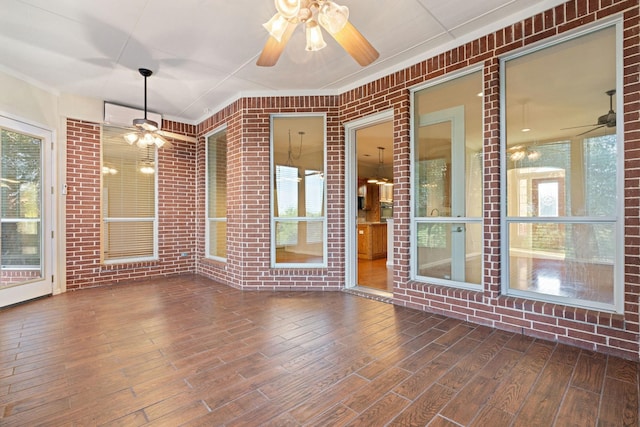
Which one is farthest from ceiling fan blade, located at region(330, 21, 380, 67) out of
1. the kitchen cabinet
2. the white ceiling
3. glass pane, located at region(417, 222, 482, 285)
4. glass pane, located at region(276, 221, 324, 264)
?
the kitchen cabinet

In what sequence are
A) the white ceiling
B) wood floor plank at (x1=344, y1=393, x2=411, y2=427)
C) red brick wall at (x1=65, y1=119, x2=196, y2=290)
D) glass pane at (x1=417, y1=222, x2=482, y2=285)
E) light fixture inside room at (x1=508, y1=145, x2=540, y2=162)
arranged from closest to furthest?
wood floor plank at (x1=344, y1=393, x2=411, y2=427)
the white ceiling
light fixture inside room at (x1=508, y1=145, x2=540, y2=162)
glass pane at (x1=417, y1=222, x2=482, y2=285)
red brick wall at (x1=65, y1=119, x2=196, y2=290)

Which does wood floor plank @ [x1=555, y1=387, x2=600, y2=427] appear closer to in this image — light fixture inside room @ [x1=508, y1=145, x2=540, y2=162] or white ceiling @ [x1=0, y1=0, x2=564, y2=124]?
light fixture inside room @ [x1=508, y1=145, x2=540, y2=162]

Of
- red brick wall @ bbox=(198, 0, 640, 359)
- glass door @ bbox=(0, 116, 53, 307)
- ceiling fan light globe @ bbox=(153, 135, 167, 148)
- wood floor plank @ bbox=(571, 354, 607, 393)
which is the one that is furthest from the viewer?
ceiling fan light globe @ bbox=(153, 135, 167, 148)

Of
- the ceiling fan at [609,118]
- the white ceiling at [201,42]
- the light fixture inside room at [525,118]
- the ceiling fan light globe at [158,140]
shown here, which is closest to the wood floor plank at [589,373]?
the ceiling fan at [609,118]

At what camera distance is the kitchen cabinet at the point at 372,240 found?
7.41 metres

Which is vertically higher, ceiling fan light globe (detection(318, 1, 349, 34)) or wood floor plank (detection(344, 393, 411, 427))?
ceiling fan light globe (detection(318, 1, 349, 34))

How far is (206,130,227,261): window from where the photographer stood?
17.5 feet

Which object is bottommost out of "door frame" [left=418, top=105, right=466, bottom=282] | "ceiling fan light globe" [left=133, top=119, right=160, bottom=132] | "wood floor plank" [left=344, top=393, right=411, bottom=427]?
"wood floor plank" [left=344, top=393, right=411, bottom=427]

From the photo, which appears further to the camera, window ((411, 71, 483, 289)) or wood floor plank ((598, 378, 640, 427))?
window ((411, 71, 483, 289))

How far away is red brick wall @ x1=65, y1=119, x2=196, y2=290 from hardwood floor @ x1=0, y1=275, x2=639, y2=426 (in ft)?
4.50

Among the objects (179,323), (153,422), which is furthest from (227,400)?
(179,323)

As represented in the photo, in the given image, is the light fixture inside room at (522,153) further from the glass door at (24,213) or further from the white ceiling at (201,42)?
the glass door at (24,213)

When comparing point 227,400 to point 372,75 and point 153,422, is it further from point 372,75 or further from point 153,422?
point 372,75

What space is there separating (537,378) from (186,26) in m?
4.03
